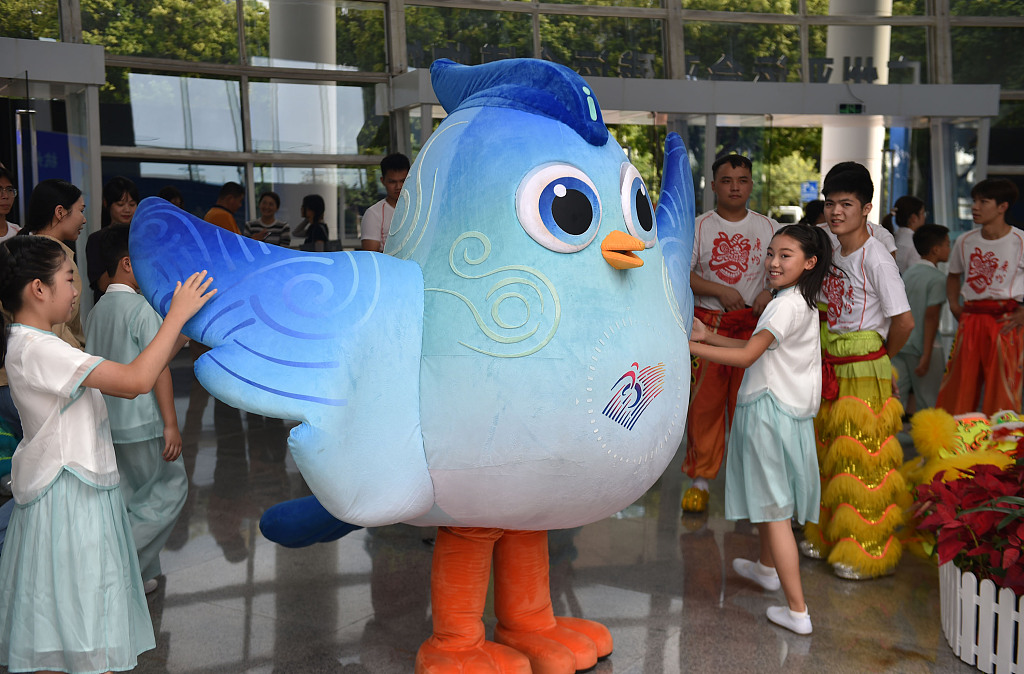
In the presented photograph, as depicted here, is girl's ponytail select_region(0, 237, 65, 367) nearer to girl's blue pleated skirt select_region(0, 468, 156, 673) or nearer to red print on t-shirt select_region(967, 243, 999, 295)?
girl's blue pleated skirt select_region(0, 468, 156, 673)

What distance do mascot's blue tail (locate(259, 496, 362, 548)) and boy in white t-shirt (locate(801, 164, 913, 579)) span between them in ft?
6.13

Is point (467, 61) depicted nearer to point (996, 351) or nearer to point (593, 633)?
point (996, 351)

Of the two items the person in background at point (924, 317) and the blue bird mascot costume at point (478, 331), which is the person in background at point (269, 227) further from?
the blue bird mascot costume at point (478, 331)

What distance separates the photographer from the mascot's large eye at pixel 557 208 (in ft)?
7.33

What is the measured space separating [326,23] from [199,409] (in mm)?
5342

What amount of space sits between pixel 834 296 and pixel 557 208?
5.77 ft

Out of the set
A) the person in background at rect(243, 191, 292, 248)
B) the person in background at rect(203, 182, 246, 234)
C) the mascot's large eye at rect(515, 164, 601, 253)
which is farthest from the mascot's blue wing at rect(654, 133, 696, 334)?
the person in background at rect(243, 191, 292, 248)

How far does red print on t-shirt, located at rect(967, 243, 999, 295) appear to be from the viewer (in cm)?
506

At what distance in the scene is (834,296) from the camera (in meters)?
3.58

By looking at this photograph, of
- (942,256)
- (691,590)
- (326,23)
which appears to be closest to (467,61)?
(326,23)

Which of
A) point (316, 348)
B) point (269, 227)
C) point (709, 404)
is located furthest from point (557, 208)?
point (269, 227)

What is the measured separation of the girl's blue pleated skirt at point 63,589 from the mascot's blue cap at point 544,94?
144 centimetres

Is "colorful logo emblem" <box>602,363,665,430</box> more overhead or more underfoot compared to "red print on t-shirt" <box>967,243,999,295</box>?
more underfoot

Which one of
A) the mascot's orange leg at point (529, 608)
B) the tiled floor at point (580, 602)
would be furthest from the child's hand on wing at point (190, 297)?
the tiled floor at point (580, 602)
